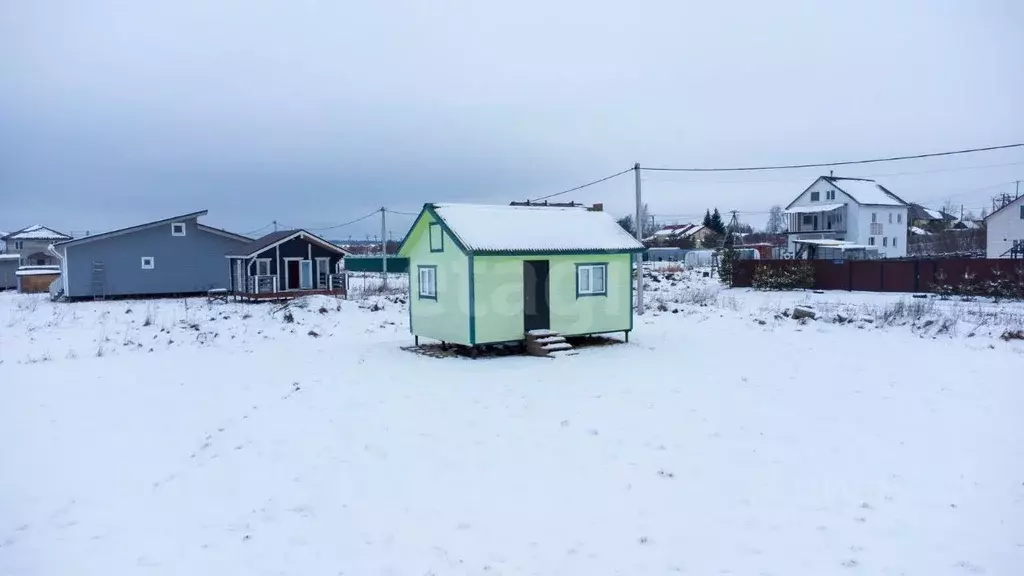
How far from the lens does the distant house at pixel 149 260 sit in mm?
30734

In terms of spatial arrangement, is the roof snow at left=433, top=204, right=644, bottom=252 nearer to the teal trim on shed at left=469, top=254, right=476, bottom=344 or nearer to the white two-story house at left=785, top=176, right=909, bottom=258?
the teal trim on shed at left=469, top=254, right=476, bottom=344

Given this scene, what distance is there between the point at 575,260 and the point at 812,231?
1784 inches

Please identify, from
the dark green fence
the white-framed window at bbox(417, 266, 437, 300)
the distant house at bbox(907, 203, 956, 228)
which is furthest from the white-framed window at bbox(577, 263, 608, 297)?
the distant house at bbox(907, 203, 956, 228)

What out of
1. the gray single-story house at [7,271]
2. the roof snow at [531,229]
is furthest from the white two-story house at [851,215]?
the gray single-story house at [7,271]

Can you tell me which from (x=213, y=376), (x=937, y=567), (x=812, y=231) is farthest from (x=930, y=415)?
(x=812, y=231)

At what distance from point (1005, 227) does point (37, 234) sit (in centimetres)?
7952

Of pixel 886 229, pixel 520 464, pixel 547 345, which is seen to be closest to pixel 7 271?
pixel 547 345

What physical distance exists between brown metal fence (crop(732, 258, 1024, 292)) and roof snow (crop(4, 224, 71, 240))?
2182 inches

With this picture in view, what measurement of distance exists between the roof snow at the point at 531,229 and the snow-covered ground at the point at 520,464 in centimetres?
284

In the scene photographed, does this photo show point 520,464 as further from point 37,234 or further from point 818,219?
point 37,234

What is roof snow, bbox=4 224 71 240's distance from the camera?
183ft

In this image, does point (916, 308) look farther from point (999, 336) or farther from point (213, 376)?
point (213, 376)

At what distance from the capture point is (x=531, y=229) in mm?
16156

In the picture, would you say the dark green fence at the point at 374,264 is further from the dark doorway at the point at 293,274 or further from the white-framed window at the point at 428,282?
the dark doorway at the point at 293,274
